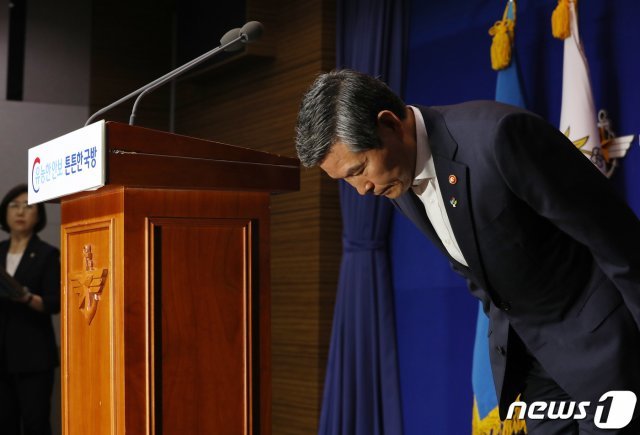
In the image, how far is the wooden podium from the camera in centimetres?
229

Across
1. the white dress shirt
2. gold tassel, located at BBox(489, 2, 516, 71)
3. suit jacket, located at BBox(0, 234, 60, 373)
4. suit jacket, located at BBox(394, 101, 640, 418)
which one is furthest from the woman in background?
suit jacket, located at BBox(394, 101, 640, 418)

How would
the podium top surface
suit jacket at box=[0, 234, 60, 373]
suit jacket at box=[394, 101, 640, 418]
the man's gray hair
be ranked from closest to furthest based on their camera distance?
1. suit jacket at box=[394, 101, 640, 418]
2. the man's gray hair
3. the podium top surface
4. suit jacket at box=[0, 234, 60, 373]

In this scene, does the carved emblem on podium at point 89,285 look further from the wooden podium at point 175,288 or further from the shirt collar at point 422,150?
the shirt collar at point 422,150

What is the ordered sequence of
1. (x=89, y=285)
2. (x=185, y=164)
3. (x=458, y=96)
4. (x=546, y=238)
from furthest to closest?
(x=458, y=96) → (x=89, y=285) → (x=185, y=164) → (x=546, y=238)

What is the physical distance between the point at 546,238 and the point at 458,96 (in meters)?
2.44

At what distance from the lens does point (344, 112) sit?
1.97m

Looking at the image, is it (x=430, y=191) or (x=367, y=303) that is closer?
(x=430, y=191)

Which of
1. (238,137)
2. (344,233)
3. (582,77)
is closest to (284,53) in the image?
(238,137)

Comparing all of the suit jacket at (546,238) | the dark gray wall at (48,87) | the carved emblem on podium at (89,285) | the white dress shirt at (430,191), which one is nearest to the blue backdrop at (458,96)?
the white dress shirt at (430,191)

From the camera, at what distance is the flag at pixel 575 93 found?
3.37 meters

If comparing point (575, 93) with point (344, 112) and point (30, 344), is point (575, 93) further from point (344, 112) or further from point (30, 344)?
point (30, 344)

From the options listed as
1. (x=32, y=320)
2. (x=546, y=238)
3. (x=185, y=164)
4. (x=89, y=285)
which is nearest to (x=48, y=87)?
(x=32, y=320)

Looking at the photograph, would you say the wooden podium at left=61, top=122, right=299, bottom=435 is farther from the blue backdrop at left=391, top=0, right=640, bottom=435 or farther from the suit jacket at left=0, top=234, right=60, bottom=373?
the suit jacket at left=0, top=234, right=60, bottom=373

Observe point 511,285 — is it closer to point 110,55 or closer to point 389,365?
point 389,365
